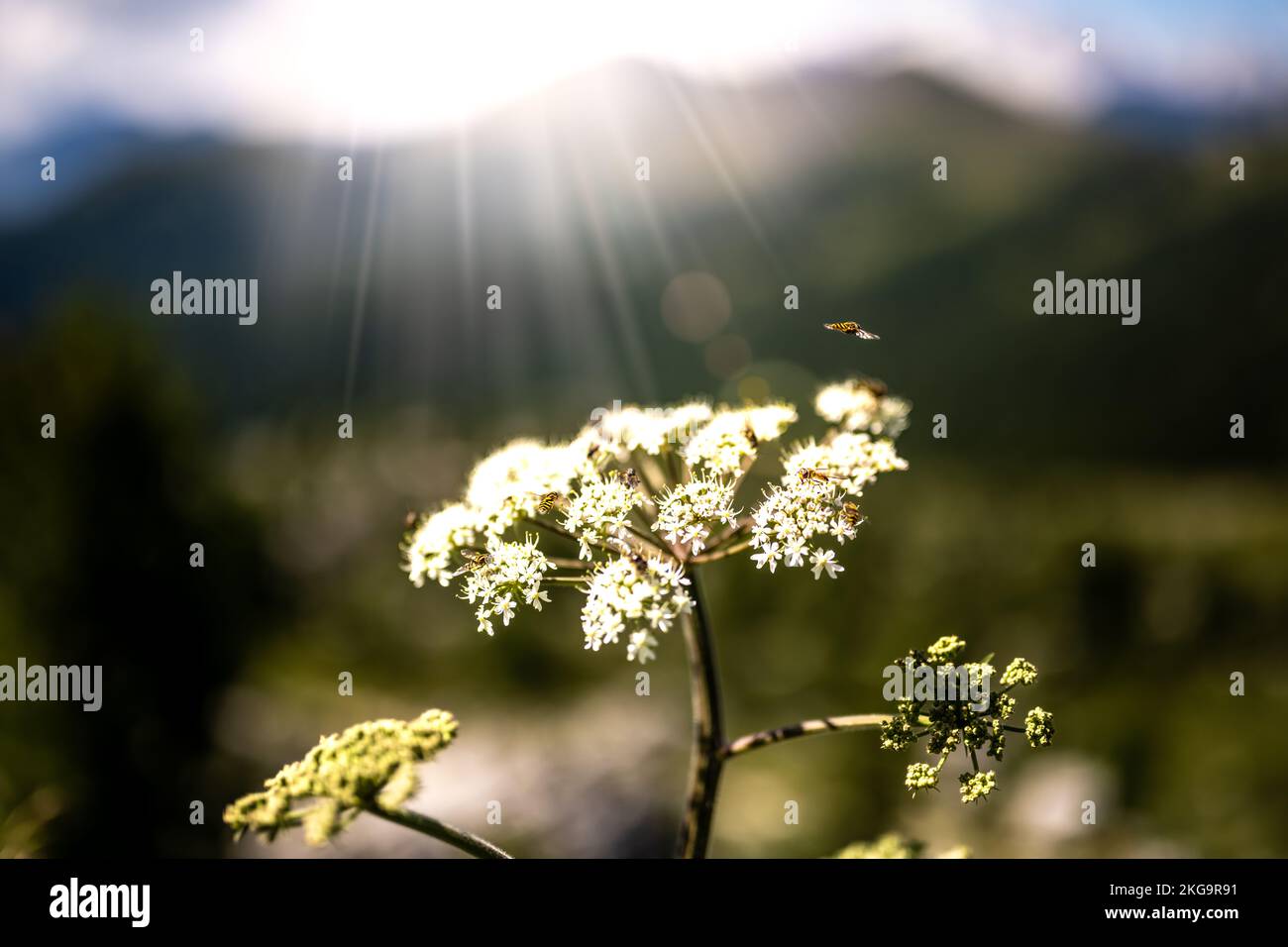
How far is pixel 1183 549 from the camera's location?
8825cm

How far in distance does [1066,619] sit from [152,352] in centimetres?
7215

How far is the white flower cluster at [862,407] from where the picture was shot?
5.39m

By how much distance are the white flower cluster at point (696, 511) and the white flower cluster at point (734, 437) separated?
0.12 metres

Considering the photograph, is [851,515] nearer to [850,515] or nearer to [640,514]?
[850,515]

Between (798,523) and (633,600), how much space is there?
1.02 meters

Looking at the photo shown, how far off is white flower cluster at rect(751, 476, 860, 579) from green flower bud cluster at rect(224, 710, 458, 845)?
182 centimetres

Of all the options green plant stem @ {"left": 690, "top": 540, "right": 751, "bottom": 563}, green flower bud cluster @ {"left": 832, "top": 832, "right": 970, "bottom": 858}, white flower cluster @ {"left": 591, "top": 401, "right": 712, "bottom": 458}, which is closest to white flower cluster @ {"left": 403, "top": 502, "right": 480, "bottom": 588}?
→ white flower cluster @ {"left": 591, "top": 401, "right": 712, "bottom": 458}

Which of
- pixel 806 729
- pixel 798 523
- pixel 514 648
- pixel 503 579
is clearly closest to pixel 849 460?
pixel 798 523

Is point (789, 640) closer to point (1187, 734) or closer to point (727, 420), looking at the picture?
point (1187, 734)

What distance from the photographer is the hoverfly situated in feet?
13.7

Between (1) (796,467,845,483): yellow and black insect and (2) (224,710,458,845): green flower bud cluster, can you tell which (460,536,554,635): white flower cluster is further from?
(1) (796,467,845,483): yellow and black insect

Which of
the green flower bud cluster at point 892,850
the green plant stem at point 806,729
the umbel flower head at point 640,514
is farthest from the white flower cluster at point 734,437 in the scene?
the green flower bud cluster at point 892,850

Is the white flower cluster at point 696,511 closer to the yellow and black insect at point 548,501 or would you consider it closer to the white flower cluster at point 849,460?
the white flower cluster at point 849,460
